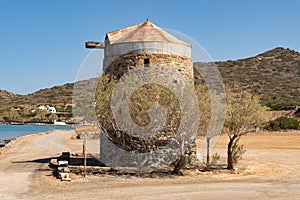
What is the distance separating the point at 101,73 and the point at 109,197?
6.72 m

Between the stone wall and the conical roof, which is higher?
the conical roof

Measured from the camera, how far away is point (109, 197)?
10938 millimetres

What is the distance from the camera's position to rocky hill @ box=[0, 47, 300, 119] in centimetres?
7256

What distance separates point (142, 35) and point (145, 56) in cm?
115

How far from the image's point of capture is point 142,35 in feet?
56.9

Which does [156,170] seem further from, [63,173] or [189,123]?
[63,173]

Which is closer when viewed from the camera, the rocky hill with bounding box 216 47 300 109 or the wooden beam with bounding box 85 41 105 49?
the wooden beam with bounding box 85 41 105 49

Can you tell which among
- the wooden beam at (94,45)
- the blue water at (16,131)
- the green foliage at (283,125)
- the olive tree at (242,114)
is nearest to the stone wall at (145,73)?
the olive tree at (242,114)

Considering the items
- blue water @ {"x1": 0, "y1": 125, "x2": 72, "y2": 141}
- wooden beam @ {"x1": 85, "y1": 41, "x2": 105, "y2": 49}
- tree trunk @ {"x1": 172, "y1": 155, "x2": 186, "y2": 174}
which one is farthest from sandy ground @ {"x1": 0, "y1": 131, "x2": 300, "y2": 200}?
blue water @ {"x1": 0, "y1": 125, "x2": 72, "y2": 141}

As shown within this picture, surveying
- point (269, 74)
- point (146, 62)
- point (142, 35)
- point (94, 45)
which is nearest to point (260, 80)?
point (269, 74)

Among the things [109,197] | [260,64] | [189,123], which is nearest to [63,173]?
[109,197]

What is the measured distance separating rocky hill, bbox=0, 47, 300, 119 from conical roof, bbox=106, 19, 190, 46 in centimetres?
4676

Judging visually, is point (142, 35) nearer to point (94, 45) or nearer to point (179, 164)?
point (94, 45)

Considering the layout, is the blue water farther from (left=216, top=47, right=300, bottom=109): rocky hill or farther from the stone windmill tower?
(left=216, top=47, right=300, bottom=109): rocky hill
